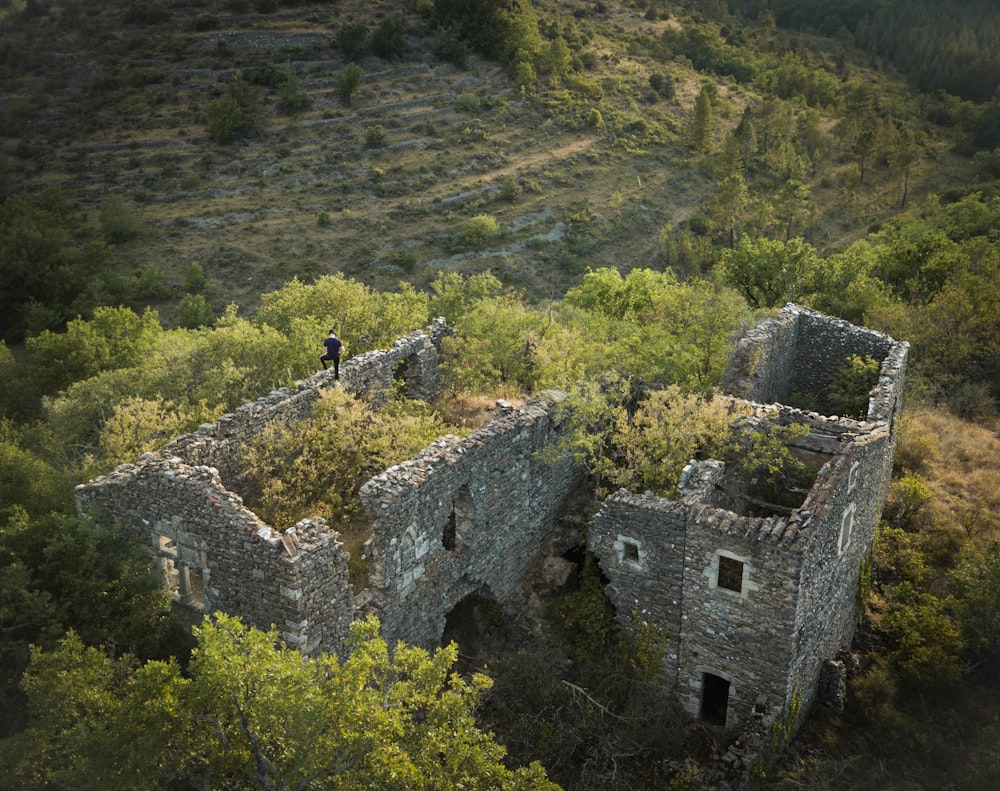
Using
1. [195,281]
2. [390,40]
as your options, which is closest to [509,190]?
[390,40]

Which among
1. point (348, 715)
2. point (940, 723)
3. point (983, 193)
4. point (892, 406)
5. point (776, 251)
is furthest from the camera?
point (983, 193)

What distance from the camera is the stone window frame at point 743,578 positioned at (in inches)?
677

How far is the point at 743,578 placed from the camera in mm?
17375

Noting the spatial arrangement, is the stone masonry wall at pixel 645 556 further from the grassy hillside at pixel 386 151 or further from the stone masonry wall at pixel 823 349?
the grassy hillside at pixel 386 151

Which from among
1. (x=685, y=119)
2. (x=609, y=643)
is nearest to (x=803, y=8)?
(x=685, y=119)

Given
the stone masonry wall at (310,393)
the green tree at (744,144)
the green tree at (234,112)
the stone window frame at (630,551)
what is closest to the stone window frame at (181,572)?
the stone masonry wall at (310,393)

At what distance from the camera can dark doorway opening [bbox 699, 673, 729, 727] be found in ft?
64.0

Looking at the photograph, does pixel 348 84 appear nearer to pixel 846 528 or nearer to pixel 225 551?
pixel 846 528

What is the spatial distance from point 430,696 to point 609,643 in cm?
793

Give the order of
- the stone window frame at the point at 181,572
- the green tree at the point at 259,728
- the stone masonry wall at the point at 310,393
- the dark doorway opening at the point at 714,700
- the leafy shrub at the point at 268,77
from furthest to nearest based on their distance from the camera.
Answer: the leafy shrub at the point at 268,77, the dark doorway opening at the point at 714,700, the stone masonry wall at the point at 310,393, the stone window frame at the point at 181,572, the green tree at the point at 259,728

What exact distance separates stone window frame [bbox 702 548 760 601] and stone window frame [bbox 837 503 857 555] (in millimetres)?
2620

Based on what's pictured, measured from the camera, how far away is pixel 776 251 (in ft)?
128

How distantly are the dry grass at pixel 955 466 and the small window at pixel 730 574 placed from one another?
30.6 ft

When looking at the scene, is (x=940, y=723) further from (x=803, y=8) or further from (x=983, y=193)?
(x=803, y=8)
